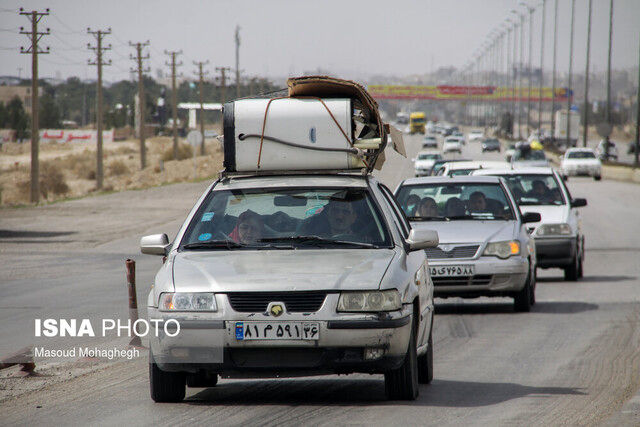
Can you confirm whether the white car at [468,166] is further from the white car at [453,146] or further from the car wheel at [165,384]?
the white car at [453,146]

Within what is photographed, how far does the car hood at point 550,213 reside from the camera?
17.8 m

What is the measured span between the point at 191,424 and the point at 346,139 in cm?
265

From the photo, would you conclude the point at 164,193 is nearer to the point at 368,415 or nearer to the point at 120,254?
the point at 120,254

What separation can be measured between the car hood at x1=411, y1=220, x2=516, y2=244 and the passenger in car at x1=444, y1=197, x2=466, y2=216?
0.31 metres

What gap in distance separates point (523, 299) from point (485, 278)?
0.60 metres

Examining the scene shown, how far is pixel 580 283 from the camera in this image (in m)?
18.0

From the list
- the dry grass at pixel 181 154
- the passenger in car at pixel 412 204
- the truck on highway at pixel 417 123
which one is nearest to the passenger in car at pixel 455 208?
the passenger in car at pixel 412 204

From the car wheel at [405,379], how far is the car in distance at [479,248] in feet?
19.8

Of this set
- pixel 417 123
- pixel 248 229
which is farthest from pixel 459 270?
pixel 417 123

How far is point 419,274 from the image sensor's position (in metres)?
8.21

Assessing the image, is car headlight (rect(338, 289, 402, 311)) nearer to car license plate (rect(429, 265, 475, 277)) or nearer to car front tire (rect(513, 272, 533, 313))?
car license plate (rect(429, 265, 475, 277))

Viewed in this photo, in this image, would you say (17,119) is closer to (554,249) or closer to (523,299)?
(554,249)

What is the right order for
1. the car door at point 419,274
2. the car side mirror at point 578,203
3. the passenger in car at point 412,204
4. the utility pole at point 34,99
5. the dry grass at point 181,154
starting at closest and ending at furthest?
the car door at point 419,274, the passenger in car at point 412,204, the car side mirror at point 578,203, the utility pole at point 34,99, the dry grass at point 181,154

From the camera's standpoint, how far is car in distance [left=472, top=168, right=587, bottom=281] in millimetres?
17531
